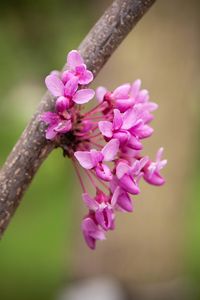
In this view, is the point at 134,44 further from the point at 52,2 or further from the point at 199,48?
the point at 52,2

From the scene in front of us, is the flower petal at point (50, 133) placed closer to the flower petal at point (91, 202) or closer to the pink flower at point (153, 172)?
the flower petal at point (91, 202)

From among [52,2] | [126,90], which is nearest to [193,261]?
[52,2]

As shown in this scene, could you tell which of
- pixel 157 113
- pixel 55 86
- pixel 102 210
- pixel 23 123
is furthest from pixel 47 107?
pixel 23 123

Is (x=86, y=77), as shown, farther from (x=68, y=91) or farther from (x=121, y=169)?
(x=121, y=169)

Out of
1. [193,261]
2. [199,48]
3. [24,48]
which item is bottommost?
[193,261]

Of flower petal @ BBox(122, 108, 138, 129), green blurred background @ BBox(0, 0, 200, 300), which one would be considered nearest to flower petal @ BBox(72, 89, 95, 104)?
flower petal @ BBox(122, 108, 138, 129)

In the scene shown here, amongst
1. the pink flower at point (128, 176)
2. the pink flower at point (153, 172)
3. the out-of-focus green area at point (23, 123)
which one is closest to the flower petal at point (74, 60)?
the pink flower at point (128, 176)

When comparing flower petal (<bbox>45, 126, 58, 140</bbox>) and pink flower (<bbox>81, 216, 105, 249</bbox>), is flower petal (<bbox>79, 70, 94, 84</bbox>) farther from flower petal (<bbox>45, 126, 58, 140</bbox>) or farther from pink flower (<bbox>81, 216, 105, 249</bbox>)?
pink flower (<bbox>81, 216, 105, 249</bbox>)

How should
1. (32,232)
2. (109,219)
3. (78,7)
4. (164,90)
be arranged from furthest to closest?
(32,232) < (78,7) < (164,90) < (109,219)

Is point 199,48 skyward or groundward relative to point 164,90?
skyward
